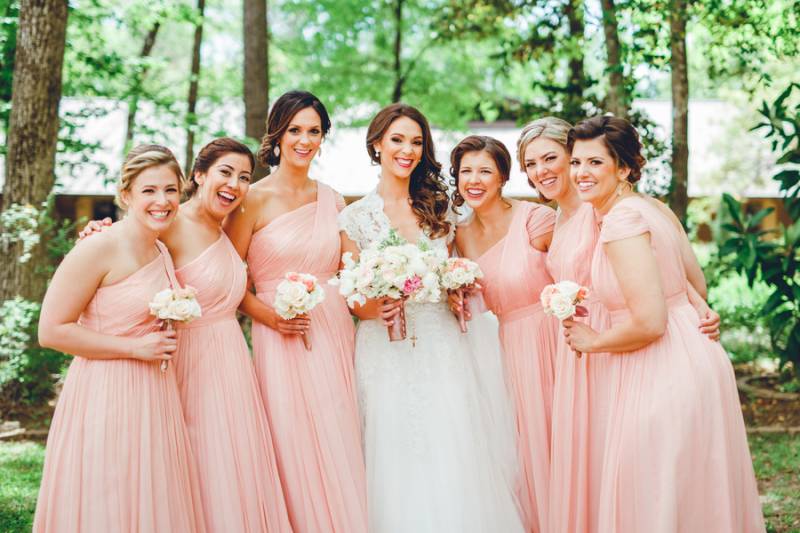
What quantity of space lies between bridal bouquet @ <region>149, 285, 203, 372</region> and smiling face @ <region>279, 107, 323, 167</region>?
4.90 ft

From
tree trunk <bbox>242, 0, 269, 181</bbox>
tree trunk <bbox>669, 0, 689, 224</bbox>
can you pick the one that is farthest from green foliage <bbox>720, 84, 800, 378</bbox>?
tree trunk <bbox>242, 0, 269, 181</bbox>

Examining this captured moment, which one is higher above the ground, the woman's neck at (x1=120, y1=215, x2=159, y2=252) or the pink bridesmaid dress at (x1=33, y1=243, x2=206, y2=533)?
the woman's neck at (x1=120, y1=215, x2=159, y2=252)

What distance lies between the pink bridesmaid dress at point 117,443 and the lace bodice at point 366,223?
1465mm

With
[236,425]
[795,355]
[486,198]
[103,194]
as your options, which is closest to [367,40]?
[103,194]

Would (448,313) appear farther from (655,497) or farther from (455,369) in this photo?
(655,497)

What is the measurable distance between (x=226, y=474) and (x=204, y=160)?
191 cm

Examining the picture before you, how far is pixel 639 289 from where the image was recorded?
3969 millimetres

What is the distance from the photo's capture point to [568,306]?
4258 millimetres

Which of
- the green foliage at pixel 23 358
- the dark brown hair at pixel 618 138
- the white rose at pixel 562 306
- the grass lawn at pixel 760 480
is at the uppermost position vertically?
the dark brown hair at pixel 618 138

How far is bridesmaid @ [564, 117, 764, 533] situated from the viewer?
3896mm

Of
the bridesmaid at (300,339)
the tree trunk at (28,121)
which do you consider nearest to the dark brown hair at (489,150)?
the bridesmaid at (300,339)

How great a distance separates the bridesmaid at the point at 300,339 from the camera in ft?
16.0

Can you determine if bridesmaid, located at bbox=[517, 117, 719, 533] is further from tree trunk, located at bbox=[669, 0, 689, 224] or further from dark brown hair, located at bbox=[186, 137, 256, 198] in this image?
tree trunk, located at bbox=[669, 0, 689, 224]

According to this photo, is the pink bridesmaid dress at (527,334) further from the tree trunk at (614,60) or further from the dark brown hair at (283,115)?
the tree trunk at (614,60)
